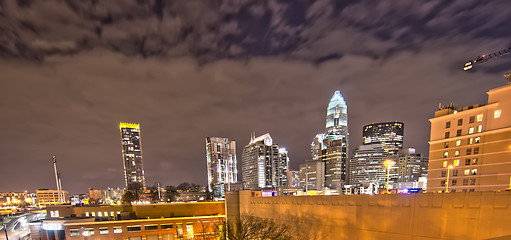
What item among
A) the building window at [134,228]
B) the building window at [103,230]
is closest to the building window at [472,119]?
the building window at [134,228]

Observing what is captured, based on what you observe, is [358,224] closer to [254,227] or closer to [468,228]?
[468,228]

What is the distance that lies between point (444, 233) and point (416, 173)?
219 metres

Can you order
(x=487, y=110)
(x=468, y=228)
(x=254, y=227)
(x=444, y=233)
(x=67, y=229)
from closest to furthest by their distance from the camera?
(x=468, y=228)
(x=444, y=233)
(x=254, y=227)
(x=67, y=229)
(x=487, y=110)

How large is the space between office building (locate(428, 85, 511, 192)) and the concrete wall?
32.3 meters

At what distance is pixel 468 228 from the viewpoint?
13.9 m

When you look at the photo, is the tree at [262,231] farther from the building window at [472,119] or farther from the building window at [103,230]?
the building window at [472,119]

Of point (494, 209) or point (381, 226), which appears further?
point (381, 226)

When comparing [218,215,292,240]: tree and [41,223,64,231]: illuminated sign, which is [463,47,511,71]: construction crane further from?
[41,223,64,231]: illuminated sign

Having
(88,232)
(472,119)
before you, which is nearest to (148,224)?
(88,232)

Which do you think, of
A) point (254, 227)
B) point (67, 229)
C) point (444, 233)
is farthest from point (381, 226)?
point (67, 229)

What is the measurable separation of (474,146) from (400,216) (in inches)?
1828

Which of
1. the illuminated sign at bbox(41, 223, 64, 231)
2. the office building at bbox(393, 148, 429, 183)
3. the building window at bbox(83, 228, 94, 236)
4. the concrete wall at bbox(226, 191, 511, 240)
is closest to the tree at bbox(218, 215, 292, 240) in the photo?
the concrete wall at bbox(226, 191, 511, 240)

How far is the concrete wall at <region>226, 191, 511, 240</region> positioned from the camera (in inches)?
520

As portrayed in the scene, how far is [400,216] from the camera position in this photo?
55.8 feet
